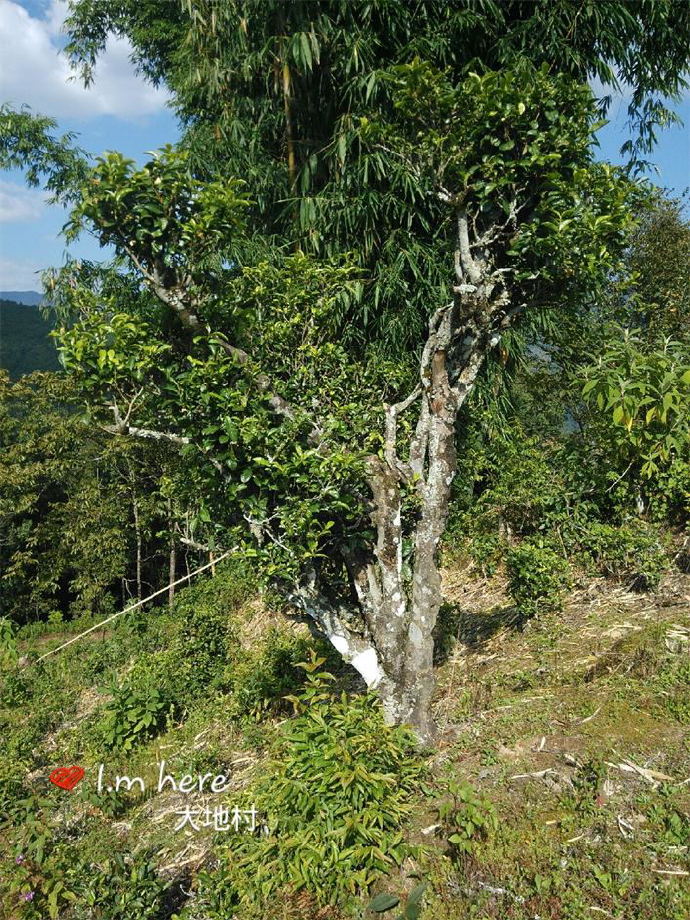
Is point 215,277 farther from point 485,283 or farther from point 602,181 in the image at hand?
point 602,181

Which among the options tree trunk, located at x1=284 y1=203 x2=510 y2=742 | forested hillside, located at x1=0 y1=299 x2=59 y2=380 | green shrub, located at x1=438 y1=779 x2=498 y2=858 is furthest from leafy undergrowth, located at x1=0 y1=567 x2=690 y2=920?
forested hillside, located at x1=0 y1=299 x2=59 y2=380

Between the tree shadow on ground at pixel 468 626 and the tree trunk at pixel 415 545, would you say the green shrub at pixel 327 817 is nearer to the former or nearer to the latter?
the tree trunk at pixel 415 545

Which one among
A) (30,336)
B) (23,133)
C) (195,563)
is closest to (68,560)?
(195,563)

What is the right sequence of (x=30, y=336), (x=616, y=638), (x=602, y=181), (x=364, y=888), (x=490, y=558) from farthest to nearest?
1. (x=30, y=336)
2. (x=490, y=558)
3. (x=616, y=638)
4. (x=602, y=181)
5. (x=364, y=888)

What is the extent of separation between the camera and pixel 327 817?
2805 mm

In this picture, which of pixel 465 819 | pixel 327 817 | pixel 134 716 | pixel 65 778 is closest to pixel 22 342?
pixel 134 716

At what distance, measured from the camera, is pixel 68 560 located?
14.0 meters

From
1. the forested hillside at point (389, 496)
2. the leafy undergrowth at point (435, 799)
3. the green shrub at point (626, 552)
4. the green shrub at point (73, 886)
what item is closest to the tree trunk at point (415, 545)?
the forested hillside at point (389, 496)

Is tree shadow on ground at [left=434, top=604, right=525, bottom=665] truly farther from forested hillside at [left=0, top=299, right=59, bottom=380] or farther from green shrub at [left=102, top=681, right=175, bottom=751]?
forested hillside at [left=0, top=299, right=59, bottom=380]

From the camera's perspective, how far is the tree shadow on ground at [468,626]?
491 centimetres

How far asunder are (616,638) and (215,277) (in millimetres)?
3279

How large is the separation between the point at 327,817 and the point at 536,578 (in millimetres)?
2434

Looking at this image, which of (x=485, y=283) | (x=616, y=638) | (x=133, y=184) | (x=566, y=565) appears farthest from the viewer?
(x=566, y=565)

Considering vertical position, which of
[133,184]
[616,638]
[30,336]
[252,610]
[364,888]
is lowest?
[252,610]
